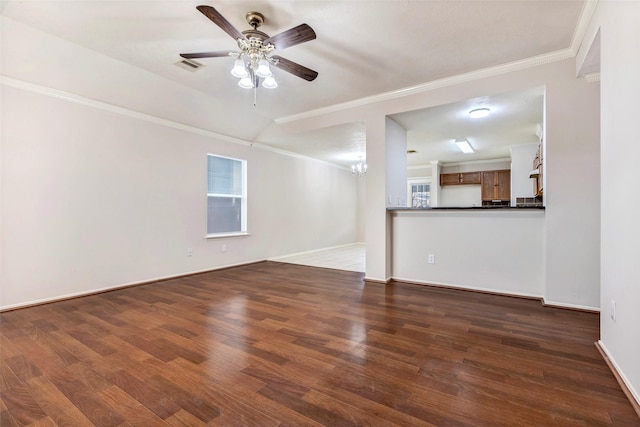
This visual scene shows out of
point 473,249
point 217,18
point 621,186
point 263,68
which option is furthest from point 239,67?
point 473,249

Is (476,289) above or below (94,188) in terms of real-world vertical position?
below

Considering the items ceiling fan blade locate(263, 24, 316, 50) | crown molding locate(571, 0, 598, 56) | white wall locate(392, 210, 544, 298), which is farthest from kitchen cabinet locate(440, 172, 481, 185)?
ceiling fan blade locate(263, 24, 316, 50)

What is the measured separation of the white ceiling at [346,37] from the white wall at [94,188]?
0.47m

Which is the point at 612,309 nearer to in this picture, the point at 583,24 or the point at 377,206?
the point at 583,24

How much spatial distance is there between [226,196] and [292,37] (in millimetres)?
3777

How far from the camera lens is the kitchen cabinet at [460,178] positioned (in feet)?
25.8

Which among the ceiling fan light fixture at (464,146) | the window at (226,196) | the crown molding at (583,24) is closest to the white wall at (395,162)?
the ceiling fan light fixture at (464,146)

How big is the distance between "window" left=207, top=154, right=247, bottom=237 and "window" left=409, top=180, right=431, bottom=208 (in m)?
5.30

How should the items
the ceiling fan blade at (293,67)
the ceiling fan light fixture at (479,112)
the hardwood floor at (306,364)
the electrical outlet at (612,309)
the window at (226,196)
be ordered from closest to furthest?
1. the hardwood floor at (306,364)
2. the electrical outlet at (612,309)
3. the ceiling fan blade at (293,67)
4. the ceiling fan light fixture at (479,112)
5. the window at (226,196)

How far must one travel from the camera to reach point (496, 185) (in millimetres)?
7535

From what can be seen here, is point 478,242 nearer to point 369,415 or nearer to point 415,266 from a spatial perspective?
point 415,266

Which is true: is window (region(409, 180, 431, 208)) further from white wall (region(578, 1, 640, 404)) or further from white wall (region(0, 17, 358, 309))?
white wall (region(578, 1, 640, 404))

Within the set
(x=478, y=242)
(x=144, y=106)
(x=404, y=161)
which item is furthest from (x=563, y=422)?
(x=144, y=106)

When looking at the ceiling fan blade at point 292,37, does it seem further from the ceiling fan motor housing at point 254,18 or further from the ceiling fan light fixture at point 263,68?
the ceiling fan motor housing at point 254,18
